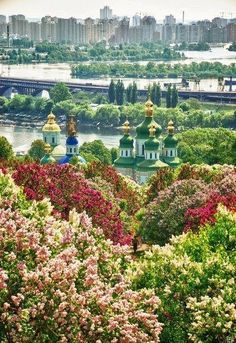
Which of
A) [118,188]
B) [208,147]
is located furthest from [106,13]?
[118,188]

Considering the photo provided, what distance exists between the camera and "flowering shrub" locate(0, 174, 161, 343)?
209 centimetres

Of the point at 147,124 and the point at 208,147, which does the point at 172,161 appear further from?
the point at 208,147

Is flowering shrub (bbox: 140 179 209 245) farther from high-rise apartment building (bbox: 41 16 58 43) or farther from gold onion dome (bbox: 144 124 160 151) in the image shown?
high-rise apartment building (bbox: 41 16 58 43)

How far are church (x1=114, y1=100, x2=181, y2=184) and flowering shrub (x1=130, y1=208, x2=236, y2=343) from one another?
5312 millimetres

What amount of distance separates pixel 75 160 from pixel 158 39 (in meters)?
38.4

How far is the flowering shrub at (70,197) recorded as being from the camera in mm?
4148

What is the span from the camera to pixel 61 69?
104 ft

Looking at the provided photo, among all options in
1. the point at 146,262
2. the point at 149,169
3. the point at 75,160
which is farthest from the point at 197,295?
the point at 149,169

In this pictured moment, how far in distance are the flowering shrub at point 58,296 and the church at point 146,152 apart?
19.5 feet

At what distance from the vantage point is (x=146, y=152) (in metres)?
8.42

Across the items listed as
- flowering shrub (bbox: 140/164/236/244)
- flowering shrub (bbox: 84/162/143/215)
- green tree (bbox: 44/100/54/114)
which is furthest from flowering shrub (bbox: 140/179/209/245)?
green tree (bbox: 44/100/54/114)

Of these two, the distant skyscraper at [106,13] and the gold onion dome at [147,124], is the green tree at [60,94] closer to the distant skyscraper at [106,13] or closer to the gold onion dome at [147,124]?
the gold onion dome at [147,124]

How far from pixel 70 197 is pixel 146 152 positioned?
4.11m

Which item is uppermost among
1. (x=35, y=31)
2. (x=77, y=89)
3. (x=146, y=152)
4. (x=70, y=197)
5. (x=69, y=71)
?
(x=70, y=197)
